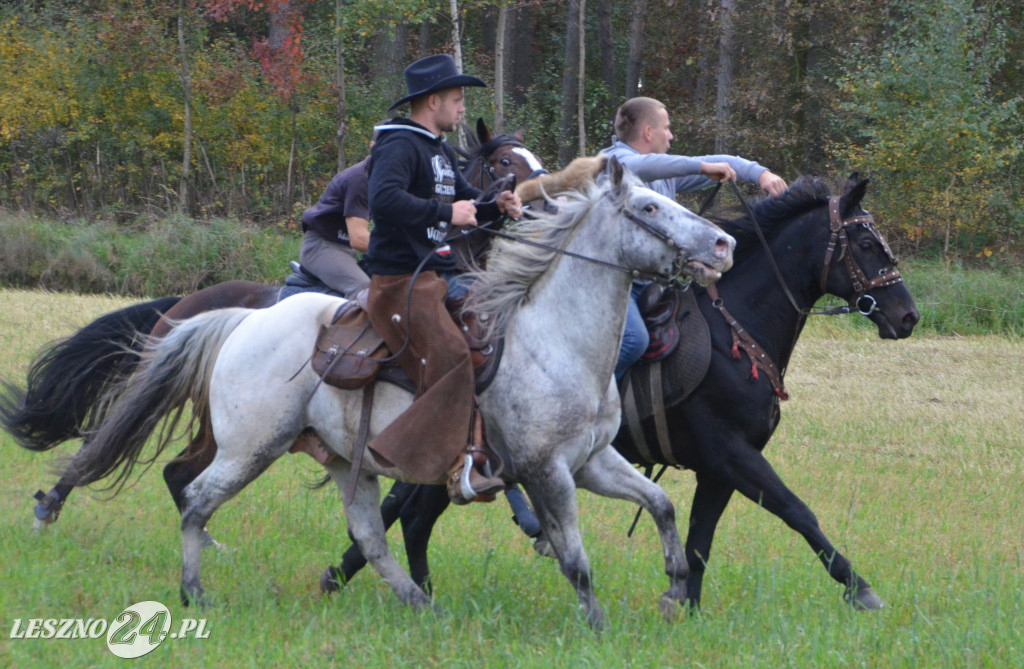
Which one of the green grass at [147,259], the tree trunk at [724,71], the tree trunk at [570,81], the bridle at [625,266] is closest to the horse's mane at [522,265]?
the bridle at [625,266]

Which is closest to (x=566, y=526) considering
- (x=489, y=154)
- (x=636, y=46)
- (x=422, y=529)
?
(x=422, y=529)

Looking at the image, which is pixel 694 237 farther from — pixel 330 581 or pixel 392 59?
pixel 392 59

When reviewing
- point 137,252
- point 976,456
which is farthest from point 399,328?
point 137,252

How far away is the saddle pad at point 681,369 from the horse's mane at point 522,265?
1.04 meters

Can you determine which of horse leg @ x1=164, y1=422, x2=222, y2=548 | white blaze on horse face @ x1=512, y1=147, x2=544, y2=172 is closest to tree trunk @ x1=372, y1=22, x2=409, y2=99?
white blaze on horse face @ x1=512, y1=147, x2=544, y2=172

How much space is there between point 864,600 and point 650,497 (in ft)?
3.76

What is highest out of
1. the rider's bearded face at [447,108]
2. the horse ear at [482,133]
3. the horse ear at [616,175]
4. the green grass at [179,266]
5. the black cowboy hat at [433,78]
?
the black cowboy hat at [433,78]

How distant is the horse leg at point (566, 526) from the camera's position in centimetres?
503

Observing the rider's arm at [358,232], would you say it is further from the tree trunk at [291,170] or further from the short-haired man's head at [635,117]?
the tree trunk at [291,170]

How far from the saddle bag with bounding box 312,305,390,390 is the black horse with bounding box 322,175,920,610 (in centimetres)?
106

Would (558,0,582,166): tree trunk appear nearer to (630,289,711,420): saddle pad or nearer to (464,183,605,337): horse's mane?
(630,289,711,420): saddle pad

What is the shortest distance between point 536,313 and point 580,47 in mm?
21824

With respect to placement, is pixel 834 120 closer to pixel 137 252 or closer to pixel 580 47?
pixel 580 47

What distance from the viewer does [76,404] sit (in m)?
6.71
